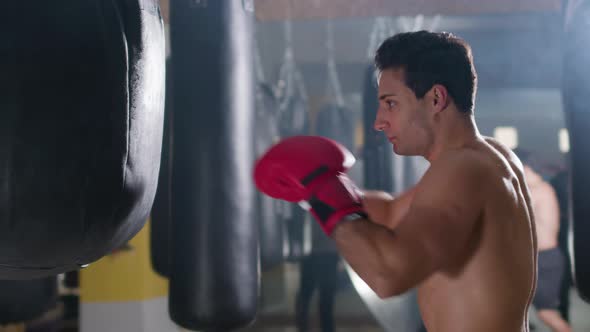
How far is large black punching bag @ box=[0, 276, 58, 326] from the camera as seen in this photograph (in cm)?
210

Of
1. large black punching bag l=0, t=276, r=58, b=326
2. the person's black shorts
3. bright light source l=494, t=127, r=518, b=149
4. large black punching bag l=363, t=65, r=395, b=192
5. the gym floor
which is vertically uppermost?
large black punching bag l=363, t=65, r=395, b=192

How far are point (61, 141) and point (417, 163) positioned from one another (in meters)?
1.77

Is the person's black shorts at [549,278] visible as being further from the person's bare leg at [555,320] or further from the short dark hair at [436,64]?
the short dark hair at [436,64]

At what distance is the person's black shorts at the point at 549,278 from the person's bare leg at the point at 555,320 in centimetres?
3

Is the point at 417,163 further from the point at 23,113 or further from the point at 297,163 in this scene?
the point at 23,113

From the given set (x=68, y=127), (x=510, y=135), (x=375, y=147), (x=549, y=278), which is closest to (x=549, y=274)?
(x=549, y=278)

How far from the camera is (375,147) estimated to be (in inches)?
91.8

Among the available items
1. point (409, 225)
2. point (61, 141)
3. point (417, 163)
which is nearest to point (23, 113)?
point (61, 141)

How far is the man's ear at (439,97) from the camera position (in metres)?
0.98

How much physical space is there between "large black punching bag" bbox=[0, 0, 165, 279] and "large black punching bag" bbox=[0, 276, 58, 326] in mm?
1441

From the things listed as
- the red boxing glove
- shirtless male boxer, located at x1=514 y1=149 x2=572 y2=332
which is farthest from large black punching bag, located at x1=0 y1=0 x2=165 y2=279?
shirtless male boxer, located at x1=514 y1=149 x2=572 y2=332

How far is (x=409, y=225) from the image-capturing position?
2.71ft

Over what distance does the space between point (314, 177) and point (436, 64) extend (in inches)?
12.3

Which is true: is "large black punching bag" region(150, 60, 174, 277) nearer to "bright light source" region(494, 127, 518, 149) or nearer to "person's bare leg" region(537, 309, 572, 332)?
"person's bare leg" region(537, 309, 572, 332)
